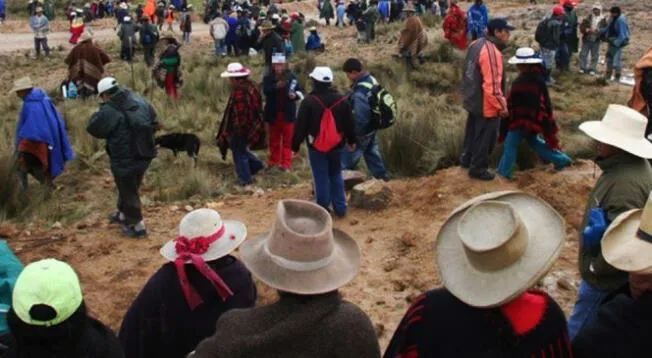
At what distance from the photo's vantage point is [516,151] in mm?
7973

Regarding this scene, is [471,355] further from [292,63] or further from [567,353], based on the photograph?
[292,63]

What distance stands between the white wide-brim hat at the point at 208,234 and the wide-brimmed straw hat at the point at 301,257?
28.5 inches

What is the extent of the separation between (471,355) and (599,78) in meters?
14.1

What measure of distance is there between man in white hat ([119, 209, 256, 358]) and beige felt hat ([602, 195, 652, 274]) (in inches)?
69.5

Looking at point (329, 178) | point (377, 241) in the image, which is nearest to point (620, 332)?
point (377, 241)

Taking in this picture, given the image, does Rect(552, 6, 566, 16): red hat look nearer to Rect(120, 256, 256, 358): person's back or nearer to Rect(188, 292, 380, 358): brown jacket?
Rect(120, 256, 256, 358): person's back

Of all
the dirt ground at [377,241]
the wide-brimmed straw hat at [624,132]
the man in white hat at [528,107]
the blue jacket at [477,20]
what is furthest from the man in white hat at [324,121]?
the blue jacket at [477,20]

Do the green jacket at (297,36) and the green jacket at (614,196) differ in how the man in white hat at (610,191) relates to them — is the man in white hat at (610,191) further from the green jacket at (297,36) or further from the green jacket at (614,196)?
the green jacket at (297,36)

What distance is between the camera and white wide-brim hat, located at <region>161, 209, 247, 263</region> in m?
3.54

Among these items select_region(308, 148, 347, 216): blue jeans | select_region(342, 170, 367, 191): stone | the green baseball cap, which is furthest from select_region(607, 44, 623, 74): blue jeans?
the green baseball cap

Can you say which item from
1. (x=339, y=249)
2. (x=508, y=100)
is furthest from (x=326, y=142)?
(x=339, y=249)

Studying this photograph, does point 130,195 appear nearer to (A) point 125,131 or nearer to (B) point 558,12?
(A) point 125,131

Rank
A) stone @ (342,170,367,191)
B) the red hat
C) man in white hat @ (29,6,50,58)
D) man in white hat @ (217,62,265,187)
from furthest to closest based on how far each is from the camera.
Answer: man in white hat @ (29,6,50,58) < the red hat < man in white hat @ (217,62,265,187) < stone @ (342,170,367,191)

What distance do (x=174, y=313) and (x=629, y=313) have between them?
6.75 ft
